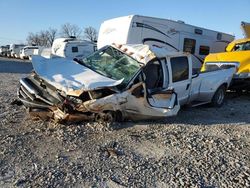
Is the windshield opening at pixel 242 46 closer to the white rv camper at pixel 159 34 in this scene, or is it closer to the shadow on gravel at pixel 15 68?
the white rv camper at pixel 159 34

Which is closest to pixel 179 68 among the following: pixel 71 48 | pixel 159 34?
pixel 159 34

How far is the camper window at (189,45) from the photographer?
1562 centimetres

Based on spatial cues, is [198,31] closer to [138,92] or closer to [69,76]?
[138,92]

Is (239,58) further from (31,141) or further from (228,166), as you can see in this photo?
(31,141)

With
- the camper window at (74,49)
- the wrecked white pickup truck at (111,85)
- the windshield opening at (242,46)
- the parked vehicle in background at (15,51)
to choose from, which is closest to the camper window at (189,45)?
the windshield opening at (242,46)

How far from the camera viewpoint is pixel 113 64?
7.26 metres

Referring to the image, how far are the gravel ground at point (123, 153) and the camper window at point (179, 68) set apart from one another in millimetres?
1074

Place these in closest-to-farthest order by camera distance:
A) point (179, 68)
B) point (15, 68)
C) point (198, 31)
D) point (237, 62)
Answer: point (179, 68), point (237, 62), point (198, 31), point (15, 68)

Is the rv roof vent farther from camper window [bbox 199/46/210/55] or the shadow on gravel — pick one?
the shadow on gravel

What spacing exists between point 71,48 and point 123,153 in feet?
71.9

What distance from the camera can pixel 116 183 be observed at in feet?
13.8

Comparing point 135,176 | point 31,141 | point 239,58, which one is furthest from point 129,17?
point 135,176

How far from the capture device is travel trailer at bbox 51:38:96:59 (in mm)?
26047

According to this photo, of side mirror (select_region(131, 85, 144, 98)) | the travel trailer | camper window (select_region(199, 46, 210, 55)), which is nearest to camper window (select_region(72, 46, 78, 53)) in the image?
the travel trailer
